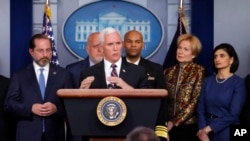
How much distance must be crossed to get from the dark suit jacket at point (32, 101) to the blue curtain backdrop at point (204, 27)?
1632 millimetres

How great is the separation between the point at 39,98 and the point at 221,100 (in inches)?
61.2

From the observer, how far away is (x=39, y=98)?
17.0 ft

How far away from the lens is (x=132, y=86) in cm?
390

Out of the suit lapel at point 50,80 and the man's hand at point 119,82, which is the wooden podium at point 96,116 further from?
the suit lapel at point 50,80

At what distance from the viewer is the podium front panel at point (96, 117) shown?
3.47 metres

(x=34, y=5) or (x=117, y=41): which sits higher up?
(x=34, y=5)

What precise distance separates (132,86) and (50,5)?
109 inches

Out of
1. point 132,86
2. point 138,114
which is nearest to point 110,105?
point 138,114

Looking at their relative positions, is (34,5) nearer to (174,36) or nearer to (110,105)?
(174,36)

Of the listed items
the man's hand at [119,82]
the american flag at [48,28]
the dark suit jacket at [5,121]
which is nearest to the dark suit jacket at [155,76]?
the american flag at [48,28]

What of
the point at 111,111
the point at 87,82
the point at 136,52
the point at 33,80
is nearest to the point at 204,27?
the point at 136,52

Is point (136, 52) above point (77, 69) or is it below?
above

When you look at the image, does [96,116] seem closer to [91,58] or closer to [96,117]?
[96,117]

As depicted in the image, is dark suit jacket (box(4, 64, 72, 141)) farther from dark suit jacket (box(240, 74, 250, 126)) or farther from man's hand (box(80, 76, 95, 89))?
dark suit jacket (box(240, 74, 250, 126))
